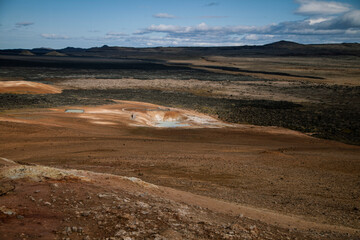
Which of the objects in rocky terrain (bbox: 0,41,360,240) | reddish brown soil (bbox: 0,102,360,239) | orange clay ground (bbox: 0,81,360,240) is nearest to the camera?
orange clay ground (bbox: 0,81,360,240)

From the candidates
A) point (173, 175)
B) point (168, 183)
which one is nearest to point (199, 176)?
point (173, 175)

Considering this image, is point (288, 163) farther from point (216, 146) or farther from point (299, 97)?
point (299, 97)

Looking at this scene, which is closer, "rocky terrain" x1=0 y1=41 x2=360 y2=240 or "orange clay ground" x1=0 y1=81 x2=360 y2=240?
"orange clay ground" x1=0 y1=81 x2=360 y2=240

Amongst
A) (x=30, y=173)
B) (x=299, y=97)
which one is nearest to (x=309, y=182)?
(x=30, y=173)

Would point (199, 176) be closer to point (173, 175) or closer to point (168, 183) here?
point (173, 175)

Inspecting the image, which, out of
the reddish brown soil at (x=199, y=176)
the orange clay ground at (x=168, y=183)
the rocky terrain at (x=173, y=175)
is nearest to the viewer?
the orange clay ground at (x=168, y=183)

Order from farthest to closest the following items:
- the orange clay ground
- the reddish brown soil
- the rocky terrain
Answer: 1. the reddish brown soil
2. the rocky terrain
3. the orange clay ground

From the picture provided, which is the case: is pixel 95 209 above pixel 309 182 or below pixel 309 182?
above

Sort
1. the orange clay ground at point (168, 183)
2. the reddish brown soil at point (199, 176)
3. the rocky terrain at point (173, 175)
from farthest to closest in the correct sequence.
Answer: the reddish brown soil at point (199, 176), the rocky terrain at point (173, 175), the orange clay ground at point (168, 183)
